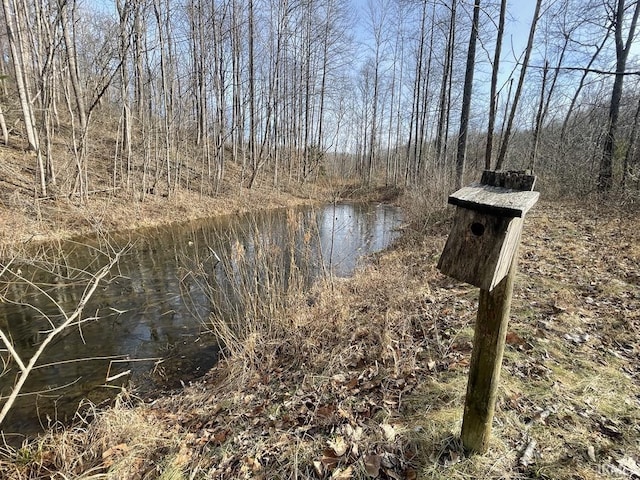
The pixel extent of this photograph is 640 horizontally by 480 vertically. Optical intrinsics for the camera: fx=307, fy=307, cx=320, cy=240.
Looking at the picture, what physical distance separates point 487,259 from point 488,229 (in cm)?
14

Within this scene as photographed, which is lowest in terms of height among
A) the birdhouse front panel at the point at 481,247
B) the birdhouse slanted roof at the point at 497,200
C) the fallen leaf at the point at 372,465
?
the fallen leaf at the point at 372,465

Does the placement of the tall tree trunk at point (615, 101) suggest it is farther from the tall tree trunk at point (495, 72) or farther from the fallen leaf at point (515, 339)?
the fallen leaf at point (515, 339)

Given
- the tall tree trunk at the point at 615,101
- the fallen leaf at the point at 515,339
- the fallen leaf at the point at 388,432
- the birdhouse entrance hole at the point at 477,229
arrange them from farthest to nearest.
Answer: the tall tree trunk at the point at 615,101
the fallen leaf at the point at 515,339
the fallen leaf at the point at 388,432
the birdhouse entrance hole at the point at 477,229

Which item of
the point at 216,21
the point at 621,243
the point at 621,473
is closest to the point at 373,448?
the point at 621,473

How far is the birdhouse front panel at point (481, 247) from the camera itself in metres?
1.37

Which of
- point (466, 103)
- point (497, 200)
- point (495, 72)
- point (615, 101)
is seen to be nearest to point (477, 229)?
point (497, 200)

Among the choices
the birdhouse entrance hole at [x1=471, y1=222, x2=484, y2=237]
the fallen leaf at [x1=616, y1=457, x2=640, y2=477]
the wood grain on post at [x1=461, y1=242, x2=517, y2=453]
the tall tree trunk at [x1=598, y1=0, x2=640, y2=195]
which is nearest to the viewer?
the birdhouse entrance hole at [x1=471, y1=222, x2=484, y2=237]

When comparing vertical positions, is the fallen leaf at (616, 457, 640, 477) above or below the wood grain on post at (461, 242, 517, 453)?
below

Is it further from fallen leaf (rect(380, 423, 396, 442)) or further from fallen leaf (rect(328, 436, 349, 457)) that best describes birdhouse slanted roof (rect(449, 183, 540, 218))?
fallen leaf (rect(328, 436, 349, 457))

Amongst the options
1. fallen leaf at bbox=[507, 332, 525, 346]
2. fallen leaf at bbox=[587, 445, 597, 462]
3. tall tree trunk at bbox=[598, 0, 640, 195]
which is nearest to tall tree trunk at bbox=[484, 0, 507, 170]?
fallen leaf at bbox=[507, 332, 525, 346]

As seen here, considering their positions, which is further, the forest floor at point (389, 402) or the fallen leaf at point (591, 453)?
the forest floor at point (389, 402)

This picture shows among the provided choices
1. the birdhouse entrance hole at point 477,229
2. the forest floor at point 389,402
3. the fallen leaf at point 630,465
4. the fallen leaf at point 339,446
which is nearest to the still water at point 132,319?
the forest floor at point 389,402

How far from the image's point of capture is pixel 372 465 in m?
1.89

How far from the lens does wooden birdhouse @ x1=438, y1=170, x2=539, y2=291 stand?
135cm
